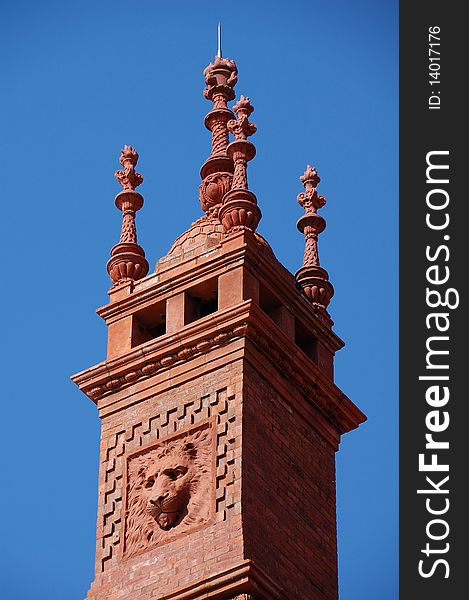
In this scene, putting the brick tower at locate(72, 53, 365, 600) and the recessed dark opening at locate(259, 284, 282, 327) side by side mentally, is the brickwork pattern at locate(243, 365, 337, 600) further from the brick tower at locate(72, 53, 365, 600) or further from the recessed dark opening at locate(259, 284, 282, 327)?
the recessed dark opening at locate(259, 284, 282, 327)

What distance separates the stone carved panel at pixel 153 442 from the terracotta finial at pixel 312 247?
4693 mm

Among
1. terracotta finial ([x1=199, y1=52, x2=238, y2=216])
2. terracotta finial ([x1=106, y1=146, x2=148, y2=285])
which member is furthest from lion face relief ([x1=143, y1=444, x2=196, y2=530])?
terracotta finial ([x1=199, y1=52, x2=238, y2=216])

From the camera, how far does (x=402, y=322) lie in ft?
134

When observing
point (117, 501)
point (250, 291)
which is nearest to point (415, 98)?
point (250, 291)

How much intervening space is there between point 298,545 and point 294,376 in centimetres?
385

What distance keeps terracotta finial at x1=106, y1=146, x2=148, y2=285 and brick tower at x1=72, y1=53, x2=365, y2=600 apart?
0.04 meters

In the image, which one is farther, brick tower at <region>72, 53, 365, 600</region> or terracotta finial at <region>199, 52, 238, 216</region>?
terracotta finial at <region>199, 52, 238, 216</region>

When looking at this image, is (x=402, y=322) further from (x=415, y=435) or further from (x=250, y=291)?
(x=250, y=291)

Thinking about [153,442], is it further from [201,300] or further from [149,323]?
[201,300]

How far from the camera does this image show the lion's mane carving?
45.9 metres

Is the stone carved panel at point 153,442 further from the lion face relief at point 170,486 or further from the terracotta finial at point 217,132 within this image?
the terracotta finial at point 217,132

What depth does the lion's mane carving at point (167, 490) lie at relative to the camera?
45.9 meters

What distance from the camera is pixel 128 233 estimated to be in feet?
169

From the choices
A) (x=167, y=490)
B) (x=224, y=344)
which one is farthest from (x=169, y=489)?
(x=224, y=344)
